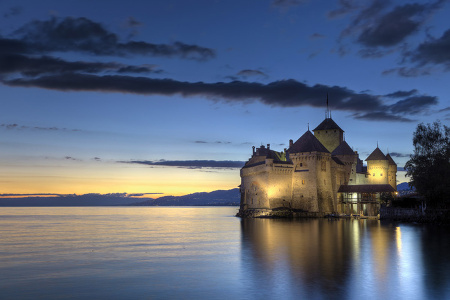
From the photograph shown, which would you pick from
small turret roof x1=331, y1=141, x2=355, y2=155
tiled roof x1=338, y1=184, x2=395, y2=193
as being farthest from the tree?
small turret roof x1=331, y1=141, x2=355, y2=155

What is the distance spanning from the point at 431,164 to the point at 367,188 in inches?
663

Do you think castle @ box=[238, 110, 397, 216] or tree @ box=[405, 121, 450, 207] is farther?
castle @ box=[238, 110, 397, 216]

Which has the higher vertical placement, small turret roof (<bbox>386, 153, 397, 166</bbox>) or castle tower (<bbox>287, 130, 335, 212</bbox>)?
small turret roof (<bbox>386, 153, 397, 166</bbox>)

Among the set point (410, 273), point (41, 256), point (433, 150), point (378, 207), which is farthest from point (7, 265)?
point (378, 207)

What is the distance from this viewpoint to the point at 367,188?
220ft

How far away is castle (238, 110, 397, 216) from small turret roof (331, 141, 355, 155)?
6.4 inches

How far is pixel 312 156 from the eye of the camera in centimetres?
6531

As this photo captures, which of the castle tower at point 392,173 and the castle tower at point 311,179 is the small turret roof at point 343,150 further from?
the castle tower at point 392,173

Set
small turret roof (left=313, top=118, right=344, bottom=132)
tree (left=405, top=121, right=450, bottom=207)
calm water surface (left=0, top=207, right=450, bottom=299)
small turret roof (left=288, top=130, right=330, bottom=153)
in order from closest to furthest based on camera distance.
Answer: calm water surface (left=0, top=207, right=450, bottom=299) → tree (left=405, top=121, right=450, bottom=207) → small turret roof (left=288, top=130, right=330, bottom=153) → small turret roof (left=313, top=118, right=344, bottom=132)

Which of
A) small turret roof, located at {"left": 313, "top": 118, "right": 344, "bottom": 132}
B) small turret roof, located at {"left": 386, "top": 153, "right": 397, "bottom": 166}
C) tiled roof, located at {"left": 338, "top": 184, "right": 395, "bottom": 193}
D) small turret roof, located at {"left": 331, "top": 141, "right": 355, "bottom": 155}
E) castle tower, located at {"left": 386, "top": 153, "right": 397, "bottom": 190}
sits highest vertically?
small turret roof, located at {"left": 313, "top": 118, "right": 344, "bottom": 132}

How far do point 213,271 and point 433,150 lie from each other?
3841 centimetres

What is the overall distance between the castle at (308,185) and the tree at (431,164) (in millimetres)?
12914

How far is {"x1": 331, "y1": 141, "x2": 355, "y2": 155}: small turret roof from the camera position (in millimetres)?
73812

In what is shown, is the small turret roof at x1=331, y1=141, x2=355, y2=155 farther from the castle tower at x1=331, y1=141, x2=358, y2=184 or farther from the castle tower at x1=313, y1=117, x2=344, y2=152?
the castle tower at x1=313, y1=117, x2=344, y2=152
